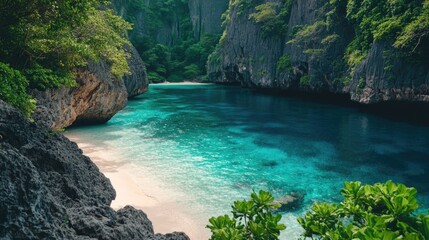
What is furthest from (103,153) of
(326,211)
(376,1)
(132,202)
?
(376,1)

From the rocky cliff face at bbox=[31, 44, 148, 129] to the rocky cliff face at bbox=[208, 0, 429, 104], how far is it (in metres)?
17.1

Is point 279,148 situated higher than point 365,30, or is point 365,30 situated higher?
point 365,30

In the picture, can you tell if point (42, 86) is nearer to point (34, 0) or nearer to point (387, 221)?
point (34, 0)

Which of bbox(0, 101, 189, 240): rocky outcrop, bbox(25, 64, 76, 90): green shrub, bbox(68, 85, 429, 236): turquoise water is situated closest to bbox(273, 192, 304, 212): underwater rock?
bbox(68, 85, 429, 236): turquoise water

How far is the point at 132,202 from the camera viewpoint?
888 cm

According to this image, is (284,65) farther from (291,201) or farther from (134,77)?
(291,201)

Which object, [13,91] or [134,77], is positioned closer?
[13,91]

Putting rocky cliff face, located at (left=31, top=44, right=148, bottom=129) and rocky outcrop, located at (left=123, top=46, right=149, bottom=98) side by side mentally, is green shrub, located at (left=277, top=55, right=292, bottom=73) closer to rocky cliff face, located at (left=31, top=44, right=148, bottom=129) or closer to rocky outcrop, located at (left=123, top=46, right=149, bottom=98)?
rocky outcrop, located at (left=123, top=46, right=149, bottom=98)

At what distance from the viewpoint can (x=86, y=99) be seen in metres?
16.2

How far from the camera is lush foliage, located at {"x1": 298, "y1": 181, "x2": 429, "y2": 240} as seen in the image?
9.68ft

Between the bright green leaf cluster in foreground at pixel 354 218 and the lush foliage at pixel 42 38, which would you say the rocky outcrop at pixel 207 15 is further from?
the bright green leaf cluster in foreground at pixel 354 218

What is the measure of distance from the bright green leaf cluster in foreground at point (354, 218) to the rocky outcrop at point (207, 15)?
66.4 m

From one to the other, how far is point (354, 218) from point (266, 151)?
11623 millimetres

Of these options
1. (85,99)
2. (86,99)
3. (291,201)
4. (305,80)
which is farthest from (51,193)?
(305,80)
